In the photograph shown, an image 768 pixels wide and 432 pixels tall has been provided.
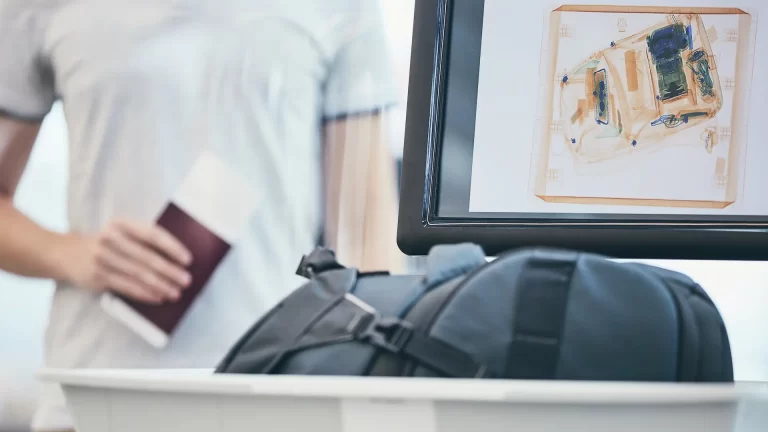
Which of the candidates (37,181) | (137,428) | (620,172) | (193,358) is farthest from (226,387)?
(37,181)

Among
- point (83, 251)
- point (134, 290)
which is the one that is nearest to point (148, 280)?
point (134, 290)

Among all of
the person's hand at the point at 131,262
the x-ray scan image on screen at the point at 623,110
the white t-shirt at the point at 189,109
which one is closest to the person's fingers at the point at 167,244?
the person's hand at the point at 131,262

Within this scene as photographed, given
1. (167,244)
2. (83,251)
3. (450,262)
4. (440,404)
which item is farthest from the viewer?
(83,251)

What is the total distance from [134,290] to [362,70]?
33 cm

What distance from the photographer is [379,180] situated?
724mm

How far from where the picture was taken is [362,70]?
2.37 ft

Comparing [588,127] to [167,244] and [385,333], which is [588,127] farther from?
[167,244]

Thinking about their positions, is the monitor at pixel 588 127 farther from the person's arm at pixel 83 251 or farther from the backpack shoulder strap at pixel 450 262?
the person's arm at pixel 83 251

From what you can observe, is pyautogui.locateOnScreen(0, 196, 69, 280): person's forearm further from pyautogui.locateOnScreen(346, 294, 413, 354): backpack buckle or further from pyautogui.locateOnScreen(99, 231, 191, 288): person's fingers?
pyautogui.locateOnScreen(346, 294, 413, 354): backpack buckle

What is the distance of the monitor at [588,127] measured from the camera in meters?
0.43

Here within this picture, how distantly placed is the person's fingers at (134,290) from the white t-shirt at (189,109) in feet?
0.35

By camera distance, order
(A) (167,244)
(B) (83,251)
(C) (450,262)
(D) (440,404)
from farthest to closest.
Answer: (B) (83,251)
(A) (167,244)
(C) (450,262)
(D) (440,404)

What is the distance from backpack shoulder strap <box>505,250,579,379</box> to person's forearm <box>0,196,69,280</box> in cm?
51

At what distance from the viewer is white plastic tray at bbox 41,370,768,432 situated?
0.84 feet
